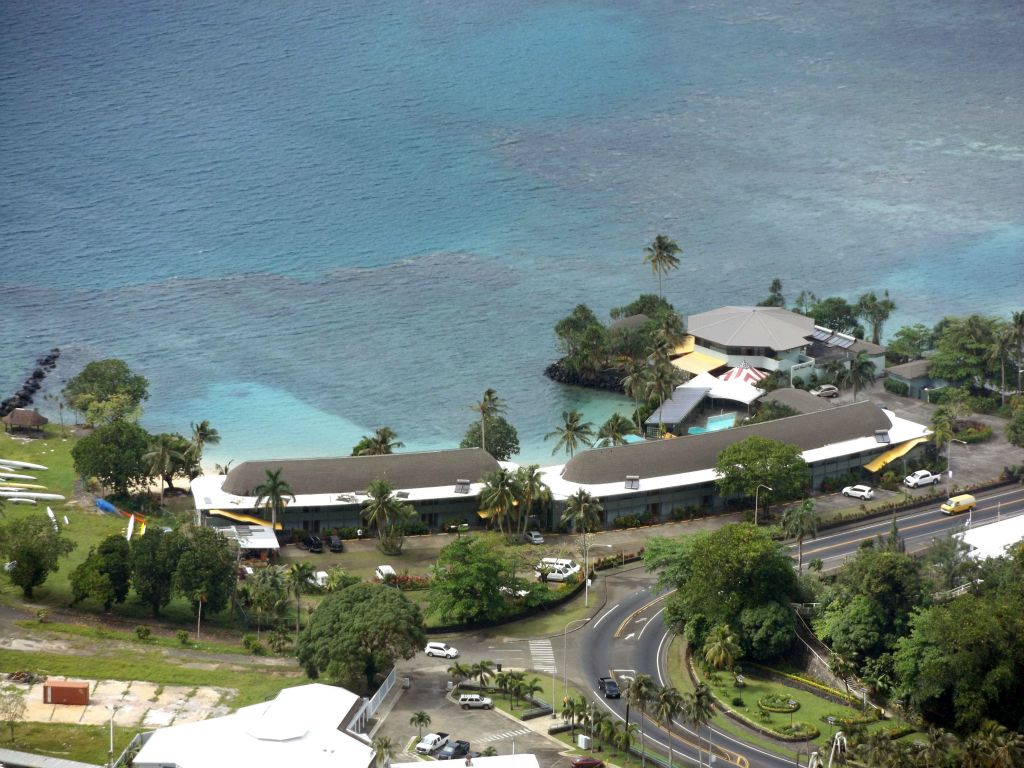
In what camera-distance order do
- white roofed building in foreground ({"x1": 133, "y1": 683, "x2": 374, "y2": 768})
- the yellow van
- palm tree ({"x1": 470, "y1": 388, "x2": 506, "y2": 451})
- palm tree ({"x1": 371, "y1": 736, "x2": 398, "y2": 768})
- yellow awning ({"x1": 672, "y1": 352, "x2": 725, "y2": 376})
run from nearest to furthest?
1. white roofed building in foreground ({"x1": 133, "y1": 683, "x2": 374, "y2": 768})
2. palm tree ({"x1": 371, "y1": 736, "x2": 398, "y2": 768})
3. the yellow van
4. palm tree ({"x1": 470, "y1": 388, "x2": 506, "y2": 451})
5. yellow awning ({"x1": 672, "y1": 352, "x2": 725, "y2": 376})

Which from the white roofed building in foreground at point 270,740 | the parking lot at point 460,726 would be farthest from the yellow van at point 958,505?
the white roofed building in foreground at point 270,740

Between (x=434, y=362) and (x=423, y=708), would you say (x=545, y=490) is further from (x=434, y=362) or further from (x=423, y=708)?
(x=434, y=362)

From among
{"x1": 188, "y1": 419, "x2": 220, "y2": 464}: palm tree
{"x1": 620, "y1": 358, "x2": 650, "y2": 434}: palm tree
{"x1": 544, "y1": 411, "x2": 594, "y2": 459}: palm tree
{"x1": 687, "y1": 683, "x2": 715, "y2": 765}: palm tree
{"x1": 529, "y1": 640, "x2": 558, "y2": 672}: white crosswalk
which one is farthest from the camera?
{"x1": 620, "y1": 358, "x2": 650, "y2": 434}: palm tree

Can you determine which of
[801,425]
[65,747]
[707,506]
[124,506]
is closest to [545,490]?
[707,506]

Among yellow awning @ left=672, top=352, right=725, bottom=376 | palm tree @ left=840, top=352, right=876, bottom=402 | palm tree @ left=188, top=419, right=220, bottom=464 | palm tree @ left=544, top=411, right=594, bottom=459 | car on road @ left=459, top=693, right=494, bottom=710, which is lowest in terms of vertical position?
car on road @ left=459, top=693, right=494, bottom=710

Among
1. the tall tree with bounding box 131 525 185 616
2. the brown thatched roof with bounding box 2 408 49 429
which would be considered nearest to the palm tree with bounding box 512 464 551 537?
the tall tree with bounding box 131 525 185 616

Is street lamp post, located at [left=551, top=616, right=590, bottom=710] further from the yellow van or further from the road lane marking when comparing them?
the yellow van

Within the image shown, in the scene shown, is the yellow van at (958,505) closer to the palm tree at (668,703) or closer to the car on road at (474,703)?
the palm tree at (668,703)

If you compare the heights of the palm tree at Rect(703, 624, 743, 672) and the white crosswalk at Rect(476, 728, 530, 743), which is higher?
the palm tree at Rect(703, 624, 743, 672)
